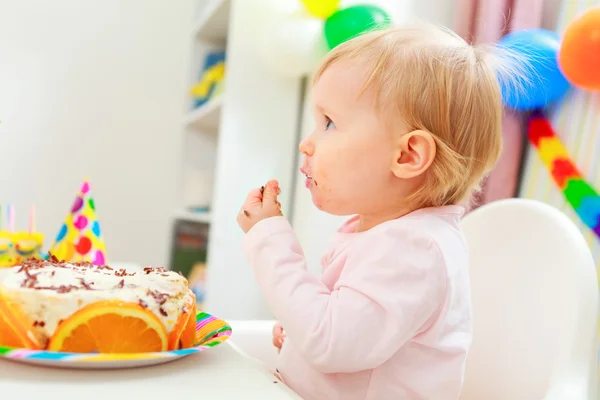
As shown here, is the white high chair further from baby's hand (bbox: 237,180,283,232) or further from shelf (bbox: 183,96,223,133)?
shelf (bbox: 183,96,223,133)

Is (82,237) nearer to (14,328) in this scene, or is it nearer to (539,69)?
(14,328)

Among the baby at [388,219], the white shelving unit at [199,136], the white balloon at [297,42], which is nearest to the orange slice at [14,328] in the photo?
the baby at [388,219]

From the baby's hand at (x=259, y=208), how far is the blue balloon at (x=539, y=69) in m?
0.60

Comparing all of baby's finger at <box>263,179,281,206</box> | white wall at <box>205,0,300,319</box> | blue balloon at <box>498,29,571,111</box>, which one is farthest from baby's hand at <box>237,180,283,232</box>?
white wall at <box>205,0,300,319</box>

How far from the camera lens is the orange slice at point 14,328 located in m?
0.48

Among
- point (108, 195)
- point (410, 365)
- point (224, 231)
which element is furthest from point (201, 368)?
point (108, 195)

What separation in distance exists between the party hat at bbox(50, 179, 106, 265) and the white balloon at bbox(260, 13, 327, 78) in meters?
0.61

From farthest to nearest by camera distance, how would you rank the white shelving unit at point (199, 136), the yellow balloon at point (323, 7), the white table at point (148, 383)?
the white shelving unit at point (199, 136), the yellow balloon at point (323, 7), the white table at point (148, 383)

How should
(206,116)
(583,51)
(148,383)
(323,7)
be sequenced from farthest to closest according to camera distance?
(206,116) → (323,7) → (583,51) → (148,383)

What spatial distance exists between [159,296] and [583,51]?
2.99ft

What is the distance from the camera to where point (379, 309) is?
2.00ft

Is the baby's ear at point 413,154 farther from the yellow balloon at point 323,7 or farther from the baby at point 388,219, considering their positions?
the yellow balloon at point 323,7

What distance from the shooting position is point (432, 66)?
0.70m

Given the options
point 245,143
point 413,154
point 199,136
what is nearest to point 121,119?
point 199,136
